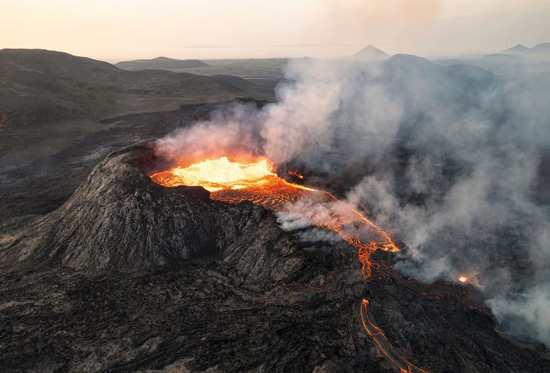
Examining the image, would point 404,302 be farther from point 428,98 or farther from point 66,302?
point 428,98

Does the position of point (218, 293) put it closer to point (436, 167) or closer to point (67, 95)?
point (436, 167)

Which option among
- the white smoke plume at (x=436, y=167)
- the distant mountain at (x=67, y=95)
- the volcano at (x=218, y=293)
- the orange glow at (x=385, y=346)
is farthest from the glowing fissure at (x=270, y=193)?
the distant mountain at (x=67, y=95)

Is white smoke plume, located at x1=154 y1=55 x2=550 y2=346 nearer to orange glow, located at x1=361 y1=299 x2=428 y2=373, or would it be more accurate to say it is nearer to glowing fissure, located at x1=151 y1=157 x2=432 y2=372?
glowing fissure, located at x1=151 y1=157 x2=432 y2=372

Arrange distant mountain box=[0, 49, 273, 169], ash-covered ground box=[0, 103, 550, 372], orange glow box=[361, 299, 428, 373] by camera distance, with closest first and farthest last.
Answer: orange glow box=[361, 299, 428, 373] < ash-covered ground box=[0, 103, 550, 372] < distant mountain box=[0, 49, 273, 169]

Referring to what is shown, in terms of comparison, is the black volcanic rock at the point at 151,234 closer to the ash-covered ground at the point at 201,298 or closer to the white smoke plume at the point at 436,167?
the ash-covered ground at the point at 201,298

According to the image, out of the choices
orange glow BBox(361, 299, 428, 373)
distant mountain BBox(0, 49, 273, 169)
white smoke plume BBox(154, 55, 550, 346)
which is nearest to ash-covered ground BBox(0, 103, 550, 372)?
orange glow BBox(361, 299, 428, 373)

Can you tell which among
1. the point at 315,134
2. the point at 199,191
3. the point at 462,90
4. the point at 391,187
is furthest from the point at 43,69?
the point at 462,90
